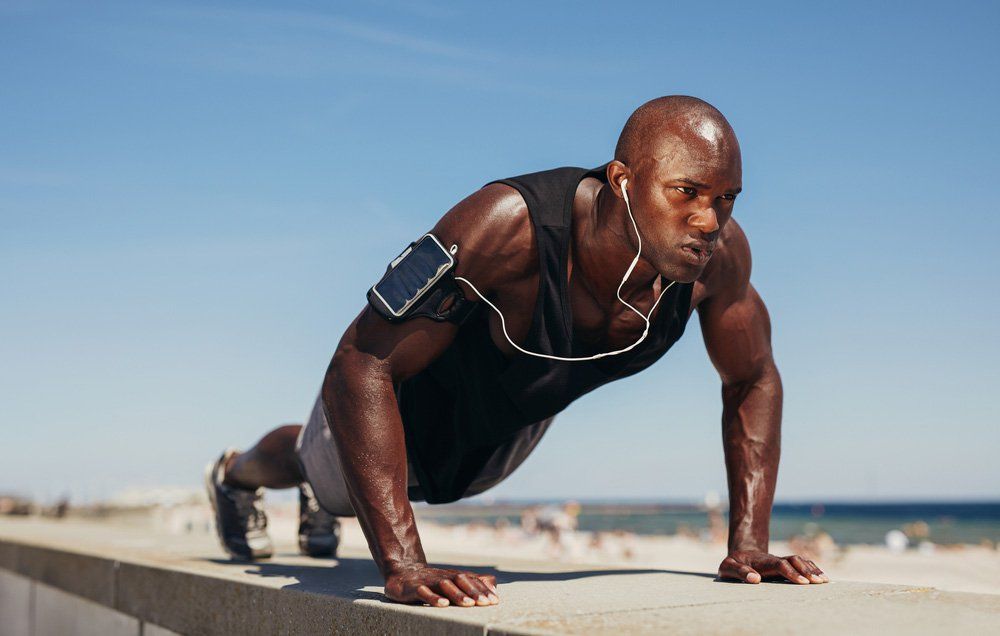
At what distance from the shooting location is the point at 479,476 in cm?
341

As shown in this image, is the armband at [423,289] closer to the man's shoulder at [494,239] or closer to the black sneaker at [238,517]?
the man's shoulder at [494,239]

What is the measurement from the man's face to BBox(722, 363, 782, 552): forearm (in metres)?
0.92

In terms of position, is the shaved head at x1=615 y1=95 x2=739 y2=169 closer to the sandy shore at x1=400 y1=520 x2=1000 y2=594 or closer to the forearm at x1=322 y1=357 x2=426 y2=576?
the forearm at x1=322 y1=357 x2=426 y2=576

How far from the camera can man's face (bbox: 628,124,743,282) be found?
2.52m

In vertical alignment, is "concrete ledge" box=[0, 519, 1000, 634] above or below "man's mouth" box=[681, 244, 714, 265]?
below

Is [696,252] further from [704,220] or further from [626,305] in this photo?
[626,305]

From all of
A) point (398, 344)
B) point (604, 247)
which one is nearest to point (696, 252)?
point (604, 247)

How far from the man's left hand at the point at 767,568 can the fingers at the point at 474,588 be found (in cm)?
100

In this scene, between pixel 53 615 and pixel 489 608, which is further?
pixel 53 615

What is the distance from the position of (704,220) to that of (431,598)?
1199 millimetres

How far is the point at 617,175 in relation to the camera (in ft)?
8.65

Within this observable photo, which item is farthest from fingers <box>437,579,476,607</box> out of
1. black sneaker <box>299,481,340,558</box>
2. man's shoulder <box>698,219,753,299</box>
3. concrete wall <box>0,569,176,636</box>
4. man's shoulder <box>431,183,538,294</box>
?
black sneaker <box>299,481,340,558</box>

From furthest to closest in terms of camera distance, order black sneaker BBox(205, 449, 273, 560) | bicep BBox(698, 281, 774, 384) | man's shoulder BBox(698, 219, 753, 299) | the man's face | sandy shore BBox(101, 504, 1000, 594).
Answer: sandy shore BBox(101, 504, 1000, 594), black sneaker BBox(205, 449, 273, 560), bicep BBox(698, 281, 774, 384), man's shoulder BBox(698, 219, 753, 299), the man's face

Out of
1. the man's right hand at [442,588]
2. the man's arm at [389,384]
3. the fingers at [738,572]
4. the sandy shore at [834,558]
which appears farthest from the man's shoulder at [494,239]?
the sandy shore at [834,558]
